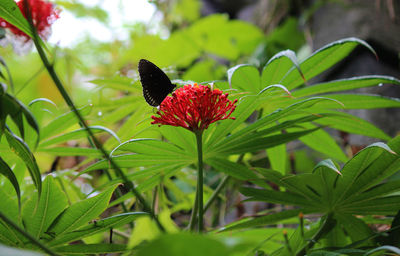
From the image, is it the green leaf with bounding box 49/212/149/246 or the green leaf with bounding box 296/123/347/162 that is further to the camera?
the green leaf with bounding box 296/123/347/162

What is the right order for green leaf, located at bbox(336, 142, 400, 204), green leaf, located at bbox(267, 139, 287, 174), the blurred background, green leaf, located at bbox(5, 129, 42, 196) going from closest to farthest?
green leaf, located at bbox(5, 129, 42, 196) → green leaf, located at bbox(336, 142, 400, 204) → green leaf, located at bbox(267, 139, 287, 174) → the blurred background

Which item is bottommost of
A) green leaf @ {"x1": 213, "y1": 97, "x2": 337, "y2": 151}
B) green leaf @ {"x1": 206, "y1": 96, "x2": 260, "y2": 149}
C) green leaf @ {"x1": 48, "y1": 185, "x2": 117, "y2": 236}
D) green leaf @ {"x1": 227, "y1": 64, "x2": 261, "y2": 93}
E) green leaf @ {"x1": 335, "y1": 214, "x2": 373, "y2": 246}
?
green leaf @ {"x1": 335, "y1": 214, "x2": 373, "y2": 246}

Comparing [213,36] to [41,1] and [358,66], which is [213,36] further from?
[41,1]

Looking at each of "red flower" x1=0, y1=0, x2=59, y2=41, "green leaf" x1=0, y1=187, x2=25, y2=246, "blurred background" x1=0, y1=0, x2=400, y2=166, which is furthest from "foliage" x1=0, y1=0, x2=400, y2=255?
"blurred background" x1=0, y1=0, x2=400, y2=166

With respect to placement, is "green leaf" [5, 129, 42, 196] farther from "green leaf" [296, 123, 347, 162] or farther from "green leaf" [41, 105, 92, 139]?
"green leaf" [296, 123, 347, 162]

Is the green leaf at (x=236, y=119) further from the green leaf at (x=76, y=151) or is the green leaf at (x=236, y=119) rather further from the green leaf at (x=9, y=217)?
the green leaf at (x=9, y=217)

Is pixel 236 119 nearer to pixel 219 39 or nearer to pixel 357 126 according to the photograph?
pixel 357 126
